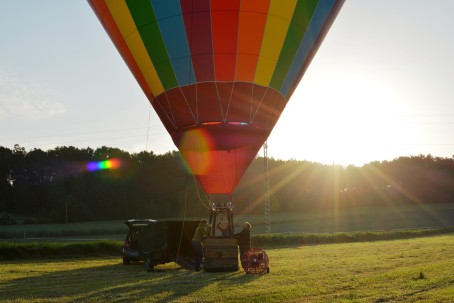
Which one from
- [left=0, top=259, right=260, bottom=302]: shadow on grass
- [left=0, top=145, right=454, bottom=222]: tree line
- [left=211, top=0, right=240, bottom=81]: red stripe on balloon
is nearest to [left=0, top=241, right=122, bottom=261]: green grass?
[left=0, top=259, right=260, bottom=302]: shadow on grass

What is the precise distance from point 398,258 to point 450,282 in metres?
5.67

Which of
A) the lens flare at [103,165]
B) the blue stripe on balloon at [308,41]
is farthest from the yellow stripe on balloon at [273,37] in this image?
the lens flare at [103,165]

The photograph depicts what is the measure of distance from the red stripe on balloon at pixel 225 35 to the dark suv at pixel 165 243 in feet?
15.3

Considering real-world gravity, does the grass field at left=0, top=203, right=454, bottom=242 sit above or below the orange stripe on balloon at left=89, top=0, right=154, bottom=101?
below

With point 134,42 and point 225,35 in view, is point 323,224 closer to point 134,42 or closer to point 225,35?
point 134,42

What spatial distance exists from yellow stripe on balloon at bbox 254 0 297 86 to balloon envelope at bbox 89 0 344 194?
2cm

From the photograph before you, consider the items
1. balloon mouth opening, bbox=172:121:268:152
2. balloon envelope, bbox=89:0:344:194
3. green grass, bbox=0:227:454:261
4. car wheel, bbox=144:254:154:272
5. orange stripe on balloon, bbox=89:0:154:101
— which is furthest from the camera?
green grass, bbox=0:227:454:261

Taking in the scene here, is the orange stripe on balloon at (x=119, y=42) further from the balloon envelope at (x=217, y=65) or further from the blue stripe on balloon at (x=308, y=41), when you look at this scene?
the blue stripe on balloon at (x=308, y=41)

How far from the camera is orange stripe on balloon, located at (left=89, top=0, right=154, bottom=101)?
13625 millimetres

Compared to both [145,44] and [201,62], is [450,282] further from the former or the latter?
[145,44]

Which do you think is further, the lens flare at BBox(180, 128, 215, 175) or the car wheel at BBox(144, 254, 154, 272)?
the car wheel at BBox(144, 254, 154, 272)

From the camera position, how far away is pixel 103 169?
279 feet

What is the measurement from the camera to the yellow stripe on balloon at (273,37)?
41.4 ft

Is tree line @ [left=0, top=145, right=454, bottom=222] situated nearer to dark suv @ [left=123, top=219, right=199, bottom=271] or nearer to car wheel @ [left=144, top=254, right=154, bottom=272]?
dark suv @ [left=123, top=219, right=199, bottom=271]
